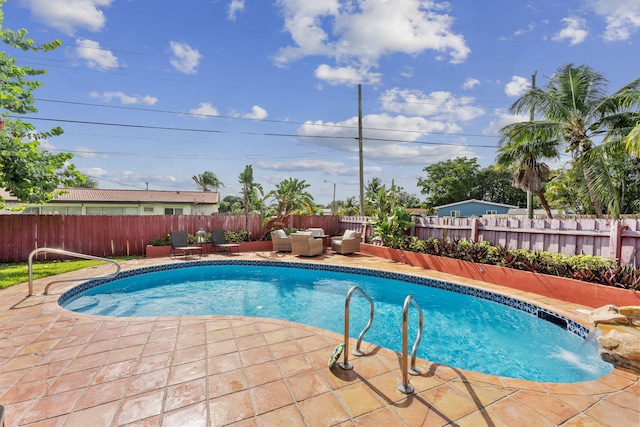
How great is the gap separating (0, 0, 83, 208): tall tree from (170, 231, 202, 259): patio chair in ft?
11.9

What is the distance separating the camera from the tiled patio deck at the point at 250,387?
2391 millimetres

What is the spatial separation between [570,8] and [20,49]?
14686 millimetres

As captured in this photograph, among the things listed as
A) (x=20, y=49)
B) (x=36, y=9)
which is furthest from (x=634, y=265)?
(x=36, y=9)

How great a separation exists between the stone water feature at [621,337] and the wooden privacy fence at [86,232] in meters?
12.2

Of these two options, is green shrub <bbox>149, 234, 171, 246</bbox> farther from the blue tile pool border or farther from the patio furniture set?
the patio furniture set

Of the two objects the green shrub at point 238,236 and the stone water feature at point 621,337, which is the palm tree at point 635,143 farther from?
the green shrub at point 238,236

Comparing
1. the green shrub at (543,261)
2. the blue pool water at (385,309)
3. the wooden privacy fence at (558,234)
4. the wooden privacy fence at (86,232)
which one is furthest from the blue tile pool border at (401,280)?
the wooden privacy fence at (86,232)

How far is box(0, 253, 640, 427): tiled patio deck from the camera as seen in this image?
239 cm

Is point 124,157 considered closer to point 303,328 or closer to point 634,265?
point 303,328

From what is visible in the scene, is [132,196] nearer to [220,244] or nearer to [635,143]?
[220,244]

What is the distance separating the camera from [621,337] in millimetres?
3492

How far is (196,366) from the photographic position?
313 cm

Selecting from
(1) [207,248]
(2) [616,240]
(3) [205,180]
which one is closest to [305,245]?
(1) [207,248]

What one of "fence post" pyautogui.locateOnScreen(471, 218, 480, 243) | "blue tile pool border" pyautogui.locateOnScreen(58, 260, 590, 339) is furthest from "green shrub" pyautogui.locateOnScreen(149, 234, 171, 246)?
"fence post" pyautogui.locateOnScreen(471, 218, 480, 243)
